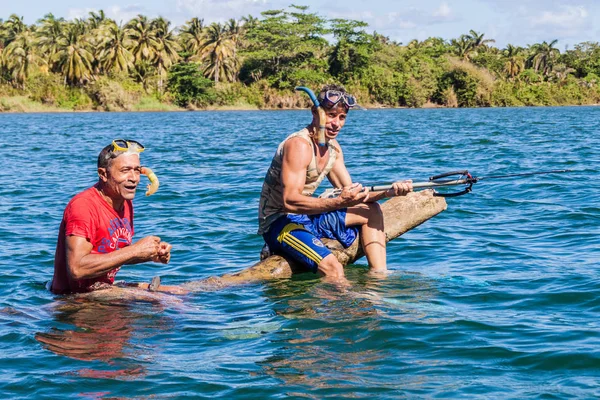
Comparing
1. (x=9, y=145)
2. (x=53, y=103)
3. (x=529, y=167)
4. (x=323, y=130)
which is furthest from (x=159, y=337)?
(x=53, y=103)

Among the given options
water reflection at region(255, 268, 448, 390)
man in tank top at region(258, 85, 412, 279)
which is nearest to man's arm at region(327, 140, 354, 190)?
man in tank top at region(258, 85, 412, 279)

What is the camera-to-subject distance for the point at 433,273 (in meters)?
9.17

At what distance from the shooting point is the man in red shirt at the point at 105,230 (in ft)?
22.2

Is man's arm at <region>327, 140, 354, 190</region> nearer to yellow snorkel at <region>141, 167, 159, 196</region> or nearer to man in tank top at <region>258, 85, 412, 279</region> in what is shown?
man in tank top at <region>258, 85, 412, 279</region>

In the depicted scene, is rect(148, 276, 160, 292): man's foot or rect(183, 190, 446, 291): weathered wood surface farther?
rect(183, 190, 446, 291): weathered wood surface

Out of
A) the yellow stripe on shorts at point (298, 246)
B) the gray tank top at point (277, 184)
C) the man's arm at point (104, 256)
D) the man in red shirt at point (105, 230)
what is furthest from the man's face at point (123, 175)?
the yellow stripe on shorts at point (298, 246)

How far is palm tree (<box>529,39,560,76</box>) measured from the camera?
115m

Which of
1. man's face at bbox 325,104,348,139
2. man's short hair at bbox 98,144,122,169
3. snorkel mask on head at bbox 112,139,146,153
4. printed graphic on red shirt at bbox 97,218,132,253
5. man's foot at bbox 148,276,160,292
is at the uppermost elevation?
man's face at bbox 325,104,348,139

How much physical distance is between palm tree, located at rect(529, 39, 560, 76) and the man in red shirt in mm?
115004

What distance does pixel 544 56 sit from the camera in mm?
115750

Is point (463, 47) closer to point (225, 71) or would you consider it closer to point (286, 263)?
point (225, 71)

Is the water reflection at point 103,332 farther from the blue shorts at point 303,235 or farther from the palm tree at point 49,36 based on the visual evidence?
the palm tree at point 49,36

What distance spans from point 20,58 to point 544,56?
70327mm

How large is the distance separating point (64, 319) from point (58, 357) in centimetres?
91
